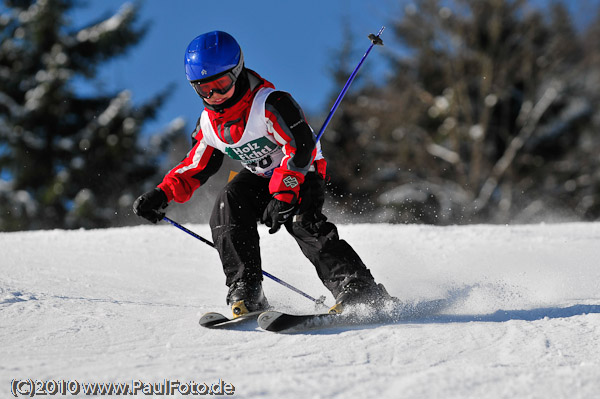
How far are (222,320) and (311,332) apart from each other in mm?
430

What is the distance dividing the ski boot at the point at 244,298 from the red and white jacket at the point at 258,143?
50 centimetres

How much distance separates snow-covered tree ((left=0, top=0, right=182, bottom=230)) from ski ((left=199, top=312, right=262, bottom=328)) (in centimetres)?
1500

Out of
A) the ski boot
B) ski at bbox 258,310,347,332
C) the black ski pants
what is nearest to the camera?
ski at bbox 258,310,347,332

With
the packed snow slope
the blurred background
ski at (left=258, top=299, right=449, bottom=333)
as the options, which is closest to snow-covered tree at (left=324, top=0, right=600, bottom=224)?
the blurred background

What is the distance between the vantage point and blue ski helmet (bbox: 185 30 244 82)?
325 centimetres

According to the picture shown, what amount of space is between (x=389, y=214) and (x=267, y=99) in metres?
18.3

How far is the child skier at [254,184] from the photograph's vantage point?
326cm

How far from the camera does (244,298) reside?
10.6 feet

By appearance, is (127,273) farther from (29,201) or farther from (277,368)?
(29,201)

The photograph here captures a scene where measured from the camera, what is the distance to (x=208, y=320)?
2.98m

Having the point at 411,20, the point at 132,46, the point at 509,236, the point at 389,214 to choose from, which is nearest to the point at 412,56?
the point at 411,20

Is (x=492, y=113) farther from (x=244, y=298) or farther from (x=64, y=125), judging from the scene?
(x=244, y=298)

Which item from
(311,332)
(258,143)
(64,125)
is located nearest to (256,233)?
(258,143)

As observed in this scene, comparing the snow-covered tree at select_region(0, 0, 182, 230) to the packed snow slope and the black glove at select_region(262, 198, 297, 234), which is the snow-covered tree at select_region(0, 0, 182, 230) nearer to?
the packed snow slope
